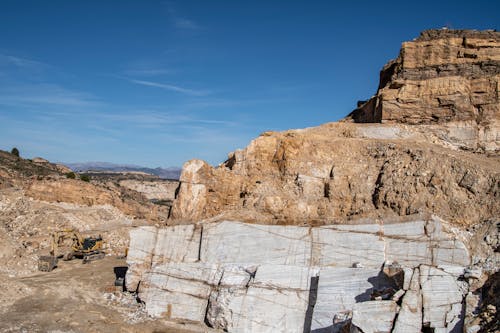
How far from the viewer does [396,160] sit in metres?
16.8

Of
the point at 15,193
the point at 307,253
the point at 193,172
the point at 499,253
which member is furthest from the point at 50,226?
the point at 499,253

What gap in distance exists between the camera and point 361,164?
17359mm

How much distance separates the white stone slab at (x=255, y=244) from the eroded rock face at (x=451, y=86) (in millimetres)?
9722

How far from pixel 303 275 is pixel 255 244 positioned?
225 cm

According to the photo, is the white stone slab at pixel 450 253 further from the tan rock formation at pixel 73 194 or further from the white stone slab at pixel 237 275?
the tan rock formation at pixel 73 194

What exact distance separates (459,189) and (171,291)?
10.8 metres

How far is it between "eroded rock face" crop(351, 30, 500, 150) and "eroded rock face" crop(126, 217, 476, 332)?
28.0 ft

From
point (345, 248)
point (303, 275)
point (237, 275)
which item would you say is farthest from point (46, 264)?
point (345, 248)

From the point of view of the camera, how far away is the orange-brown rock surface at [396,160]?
15166 millimetres

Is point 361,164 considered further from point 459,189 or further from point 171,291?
point 171,291

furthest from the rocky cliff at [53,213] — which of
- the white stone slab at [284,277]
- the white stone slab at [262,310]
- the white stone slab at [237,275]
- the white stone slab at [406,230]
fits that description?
the white stone slab at [406,230]

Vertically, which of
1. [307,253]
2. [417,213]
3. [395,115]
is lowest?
[307,253]

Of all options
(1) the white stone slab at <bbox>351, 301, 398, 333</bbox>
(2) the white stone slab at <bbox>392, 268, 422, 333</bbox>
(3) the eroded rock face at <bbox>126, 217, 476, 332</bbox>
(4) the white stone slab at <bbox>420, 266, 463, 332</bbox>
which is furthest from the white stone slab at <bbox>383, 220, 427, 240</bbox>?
(1) the white stone slab at <bbox>351, 301, 398, 333</bbox>

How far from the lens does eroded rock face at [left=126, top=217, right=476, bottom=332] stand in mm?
11547
